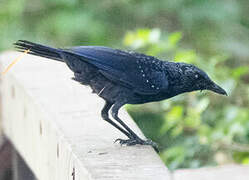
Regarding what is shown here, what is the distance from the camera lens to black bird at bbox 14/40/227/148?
9.66 feet

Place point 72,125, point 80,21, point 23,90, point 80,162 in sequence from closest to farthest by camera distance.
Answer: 1. point 80,162
2. point 72,125
3. point 23,90
4. point 80,21

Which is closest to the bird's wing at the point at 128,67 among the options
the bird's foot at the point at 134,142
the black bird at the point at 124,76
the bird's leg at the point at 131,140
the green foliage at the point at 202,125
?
the black bird at the point at 124,76

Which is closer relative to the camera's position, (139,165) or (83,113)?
(139,165)

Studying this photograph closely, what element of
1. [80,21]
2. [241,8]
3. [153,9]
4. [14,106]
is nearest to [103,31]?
[80,21]

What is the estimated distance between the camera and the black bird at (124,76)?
2.94 metres

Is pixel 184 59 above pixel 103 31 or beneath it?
beneath

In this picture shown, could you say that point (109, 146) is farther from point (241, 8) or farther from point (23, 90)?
point (241, 8)

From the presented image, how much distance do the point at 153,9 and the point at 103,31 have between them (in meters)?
0.68

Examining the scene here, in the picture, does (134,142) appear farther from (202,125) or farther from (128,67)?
(202,125)

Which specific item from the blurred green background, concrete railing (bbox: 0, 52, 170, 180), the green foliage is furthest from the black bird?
the blurred green background

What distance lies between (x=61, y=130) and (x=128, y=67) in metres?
0.43

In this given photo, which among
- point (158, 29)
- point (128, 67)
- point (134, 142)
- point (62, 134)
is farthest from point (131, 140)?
point (158, 29)

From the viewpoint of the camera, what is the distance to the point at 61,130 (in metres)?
2.90

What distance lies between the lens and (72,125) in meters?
3.03
